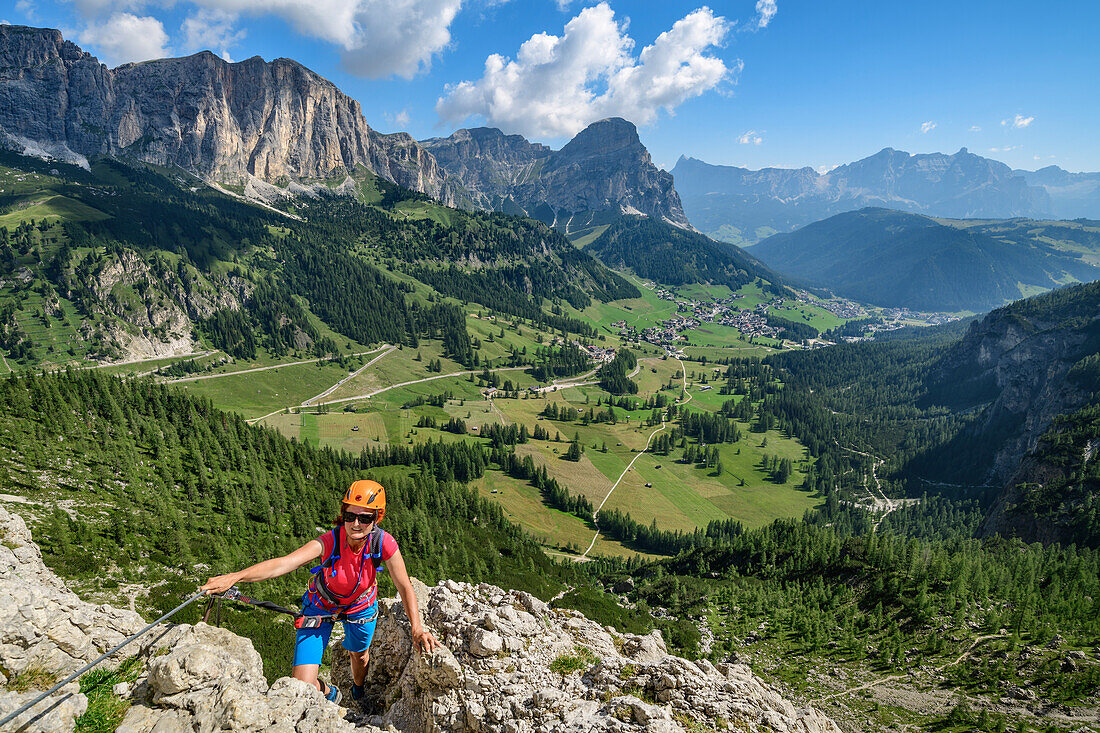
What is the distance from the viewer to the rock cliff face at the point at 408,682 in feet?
32.7

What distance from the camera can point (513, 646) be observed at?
50.0ft

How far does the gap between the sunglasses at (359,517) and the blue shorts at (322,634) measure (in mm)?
2067

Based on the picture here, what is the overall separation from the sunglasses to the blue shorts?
2067 millimetres

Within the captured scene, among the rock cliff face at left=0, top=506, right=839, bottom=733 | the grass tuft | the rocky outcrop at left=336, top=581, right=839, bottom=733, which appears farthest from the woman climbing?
the grass tuft

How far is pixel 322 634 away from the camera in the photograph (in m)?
12.0

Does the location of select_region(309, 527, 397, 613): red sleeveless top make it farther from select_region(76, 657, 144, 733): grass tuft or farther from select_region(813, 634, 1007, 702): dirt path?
select_region(813, 634, 1007, 702): dirt path

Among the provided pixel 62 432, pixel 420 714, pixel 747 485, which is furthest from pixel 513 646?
pixel 747 485

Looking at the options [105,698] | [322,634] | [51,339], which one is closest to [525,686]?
[322,634]

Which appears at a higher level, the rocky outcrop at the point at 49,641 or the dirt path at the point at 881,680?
the rocky outcrop at the point at 49,641

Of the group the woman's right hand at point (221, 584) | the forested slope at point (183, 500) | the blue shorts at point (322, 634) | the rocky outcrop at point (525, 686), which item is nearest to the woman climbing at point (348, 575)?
the blue shorts at point (322, 634)

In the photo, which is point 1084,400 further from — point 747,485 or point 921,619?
point 921,619

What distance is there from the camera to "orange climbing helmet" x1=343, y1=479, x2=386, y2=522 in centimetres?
1096

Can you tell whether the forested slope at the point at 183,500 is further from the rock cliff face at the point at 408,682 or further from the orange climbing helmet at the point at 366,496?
the orange climbing helmet at the point at 366,496

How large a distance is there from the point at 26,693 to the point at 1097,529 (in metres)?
130
